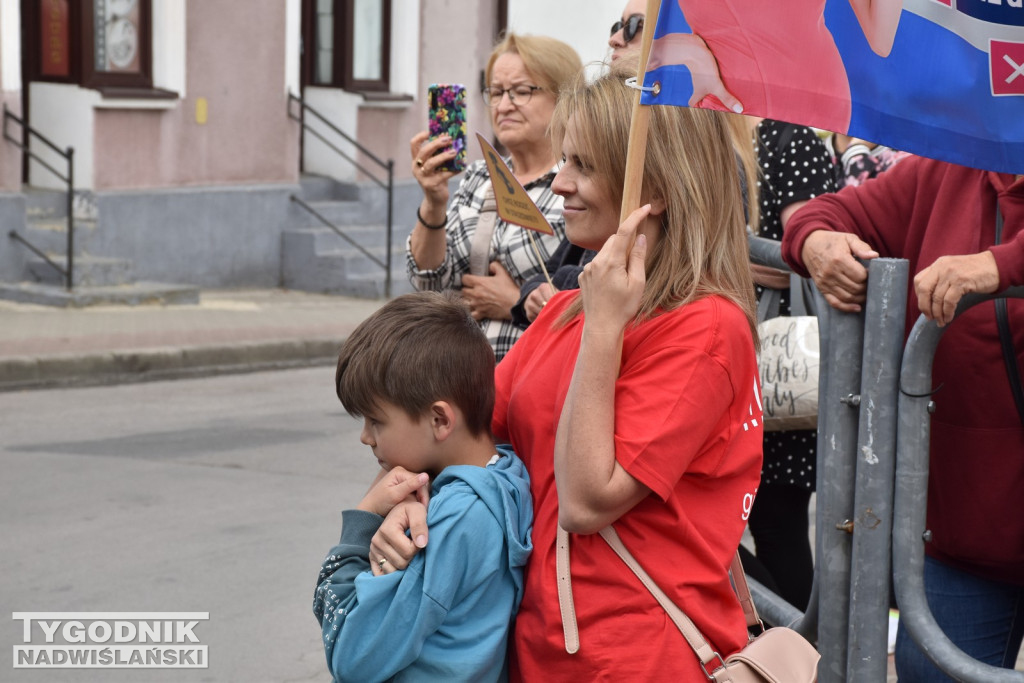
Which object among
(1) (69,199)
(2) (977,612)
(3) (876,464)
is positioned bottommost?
(1) (69,199)

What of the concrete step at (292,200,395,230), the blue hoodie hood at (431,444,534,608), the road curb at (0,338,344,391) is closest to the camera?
the blue hoodie hood at (431,444,534,608)

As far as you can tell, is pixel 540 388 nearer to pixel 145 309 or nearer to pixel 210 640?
pixel 210 640

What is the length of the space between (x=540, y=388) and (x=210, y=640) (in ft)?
9.65

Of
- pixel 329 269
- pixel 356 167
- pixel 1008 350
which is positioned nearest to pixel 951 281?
pixel 1008 350

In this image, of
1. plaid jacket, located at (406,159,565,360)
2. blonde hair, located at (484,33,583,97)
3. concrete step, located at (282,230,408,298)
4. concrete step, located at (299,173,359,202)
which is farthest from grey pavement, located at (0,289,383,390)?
blonde hair, located at (484,33,583,97)

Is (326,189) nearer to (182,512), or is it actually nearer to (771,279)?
(182,512)

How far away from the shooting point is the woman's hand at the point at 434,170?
13.8 ft

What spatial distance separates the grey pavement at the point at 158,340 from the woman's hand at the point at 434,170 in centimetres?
688

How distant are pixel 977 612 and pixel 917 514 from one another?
246mm

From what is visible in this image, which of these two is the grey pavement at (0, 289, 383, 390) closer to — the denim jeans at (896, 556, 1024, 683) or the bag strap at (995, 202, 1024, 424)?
the denim jeans at (896, 556, 1024, 683)

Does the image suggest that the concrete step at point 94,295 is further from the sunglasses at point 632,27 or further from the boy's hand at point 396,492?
the boy's hand at point 396,492

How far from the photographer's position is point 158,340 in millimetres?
11742

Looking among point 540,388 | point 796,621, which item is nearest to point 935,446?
point 796,621

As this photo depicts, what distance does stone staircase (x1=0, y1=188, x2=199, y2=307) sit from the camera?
13.0 m
